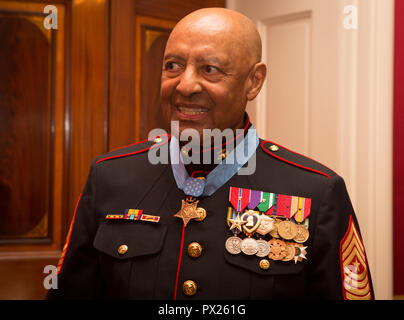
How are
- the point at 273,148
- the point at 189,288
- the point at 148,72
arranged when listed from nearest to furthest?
the point at 189,288
the point at 273,148
the point at 148,72

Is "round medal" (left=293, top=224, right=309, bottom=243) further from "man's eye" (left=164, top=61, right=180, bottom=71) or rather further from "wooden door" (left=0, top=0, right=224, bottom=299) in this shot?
"wooden door" (left=0, top=0, right=224, bottom=299)

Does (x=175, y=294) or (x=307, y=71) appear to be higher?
(x=307, y=71)

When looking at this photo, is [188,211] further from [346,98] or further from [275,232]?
[346,98]

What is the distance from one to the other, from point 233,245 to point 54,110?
1.02 metres

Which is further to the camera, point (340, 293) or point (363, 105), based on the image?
point (363, 105)

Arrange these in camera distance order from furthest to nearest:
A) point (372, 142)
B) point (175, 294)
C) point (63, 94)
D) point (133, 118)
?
1. point (133, 118)
2. point (63, 94)
3. point (372, 142)
4. point (175, 294)

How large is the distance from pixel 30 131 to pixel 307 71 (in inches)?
43.8

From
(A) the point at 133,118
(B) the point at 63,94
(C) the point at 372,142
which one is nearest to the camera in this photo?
(C) the point at 372,142

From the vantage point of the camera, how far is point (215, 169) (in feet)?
3.23

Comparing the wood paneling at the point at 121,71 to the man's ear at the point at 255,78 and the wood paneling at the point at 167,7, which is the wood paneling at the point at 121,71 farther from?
the man's ear at the point at 255,78

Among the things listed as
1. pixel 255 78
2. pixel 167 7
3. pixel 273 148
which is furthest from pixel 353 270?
pixel 167 7
